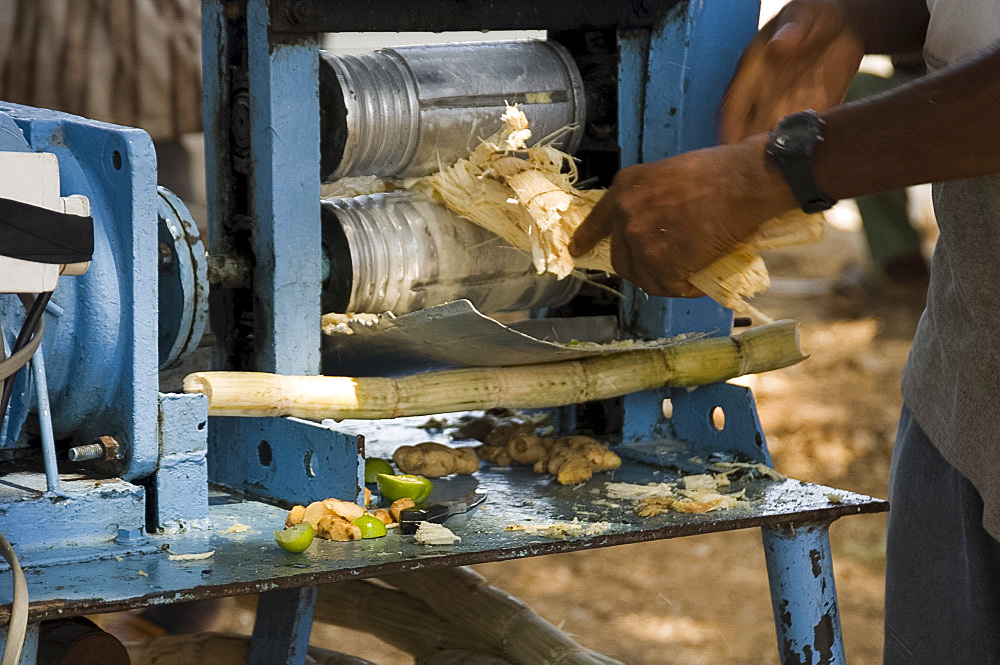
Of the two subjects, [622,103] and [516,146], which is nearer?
[516,146]

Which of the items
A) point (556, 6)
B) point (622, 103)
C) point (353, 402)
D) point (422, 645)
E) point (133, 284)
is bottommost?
point (422, 645)

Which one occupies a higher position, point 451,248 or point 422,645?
point 451,248

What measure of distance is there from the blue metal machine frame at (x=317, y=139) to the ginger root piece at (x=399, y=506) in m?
0.07

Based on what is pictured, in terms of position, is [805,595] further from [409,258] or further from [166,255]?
[166,255]

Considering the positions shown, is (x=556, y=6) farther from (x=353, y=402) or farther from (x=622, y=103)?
(x=353, y=402)

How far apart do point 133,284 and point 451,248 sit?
1.54 feet

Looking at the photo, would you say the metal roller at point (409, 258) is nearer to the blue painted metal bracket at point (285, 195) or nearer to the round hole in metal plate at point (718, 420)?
the blue painted metal bracket at point (285, 195)

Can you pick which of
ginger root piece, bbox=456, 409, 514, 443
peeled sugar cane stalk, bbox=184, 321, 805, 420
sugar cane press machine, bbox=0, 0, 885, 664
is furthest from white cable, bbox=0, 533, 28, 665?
ginger root piece, bbox=456, 409, 514, 443

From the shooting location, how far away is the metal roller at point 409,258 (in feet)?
5.11

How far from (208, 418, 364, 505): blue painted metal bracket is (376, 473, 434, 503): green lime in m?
0.09

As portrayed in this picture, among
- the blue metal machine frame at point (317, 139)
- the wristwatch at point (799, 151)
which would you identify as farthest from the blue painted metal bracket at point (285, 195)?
the wristwatch at point (799, 151)

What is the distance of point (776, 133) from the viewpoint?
1227 millimetres

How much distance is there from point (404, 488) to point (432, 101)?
0.51m

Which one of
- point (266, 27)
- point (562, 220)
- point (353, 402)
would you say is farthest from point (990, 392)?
point (266, 27)
